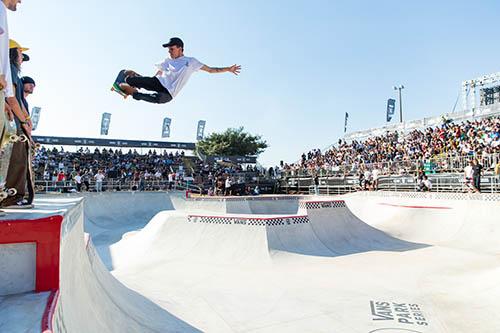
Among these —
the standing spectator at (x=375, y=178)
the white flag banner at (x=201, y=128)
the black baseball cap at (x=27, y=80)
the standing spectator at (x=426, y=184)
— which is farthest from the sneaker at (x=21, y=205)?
the white flag banner at (x=201, y=128)

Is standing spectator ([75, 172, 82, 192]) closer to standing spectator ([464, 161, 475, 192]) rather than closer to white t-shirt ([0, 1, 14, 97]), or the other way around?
white t-shirt ([0, 1, 14, 97])

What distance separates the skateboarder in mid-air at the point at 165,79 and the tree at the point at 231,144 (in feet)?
157

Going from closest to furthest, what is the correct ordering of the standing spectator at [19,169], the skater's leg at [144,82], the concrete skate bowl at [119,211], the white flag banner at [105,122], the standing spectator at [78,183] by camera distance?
the standing spectator at [19,169]
the skater's leg at [144,82]
the concrete skate bowl at [119,211]
the standing spectator at [78,183]
the white flag banner at [105,122]

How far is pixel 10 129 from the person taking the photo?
3.05 meters

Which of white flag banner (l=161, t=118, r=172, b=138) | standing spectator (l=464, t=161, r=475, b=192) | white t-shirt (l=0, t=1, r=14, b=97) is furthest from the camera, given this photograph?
white flag banner (l=161, t=118, r=172, b=138)

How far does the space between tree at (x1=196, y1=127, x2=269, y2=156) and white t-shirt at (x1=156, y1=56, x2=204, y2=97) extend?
4784 centimetres

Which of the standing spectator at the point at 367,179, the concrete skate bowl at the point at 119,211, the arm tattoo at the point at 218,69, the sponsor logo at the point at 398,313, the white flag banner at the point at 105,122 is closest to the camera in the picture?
the sponsor logo at the point at 398,313

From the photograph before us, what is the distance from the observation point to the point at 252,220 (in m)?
9.80

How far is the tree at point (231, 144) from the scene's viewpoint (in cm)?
5269

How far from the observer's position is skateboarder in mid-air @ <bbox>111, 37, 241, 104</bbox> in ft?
14.7

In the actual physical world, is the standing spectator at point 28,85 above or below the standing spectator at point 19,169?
above

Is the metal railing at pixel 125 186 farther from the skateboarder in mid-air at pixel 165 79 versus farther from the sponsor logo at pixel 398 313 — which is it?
the sponsor logo at pixel 398 313

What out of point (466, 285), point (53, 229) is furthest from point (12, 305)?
point (466, 285)

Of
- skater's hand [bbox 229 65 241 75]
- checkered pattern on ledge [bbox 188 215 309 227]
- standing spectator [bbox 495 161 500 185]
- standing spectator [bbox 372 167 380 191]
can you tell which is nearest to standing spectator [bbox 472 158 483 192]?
standing spectator [bbox 495 161 500 185]
